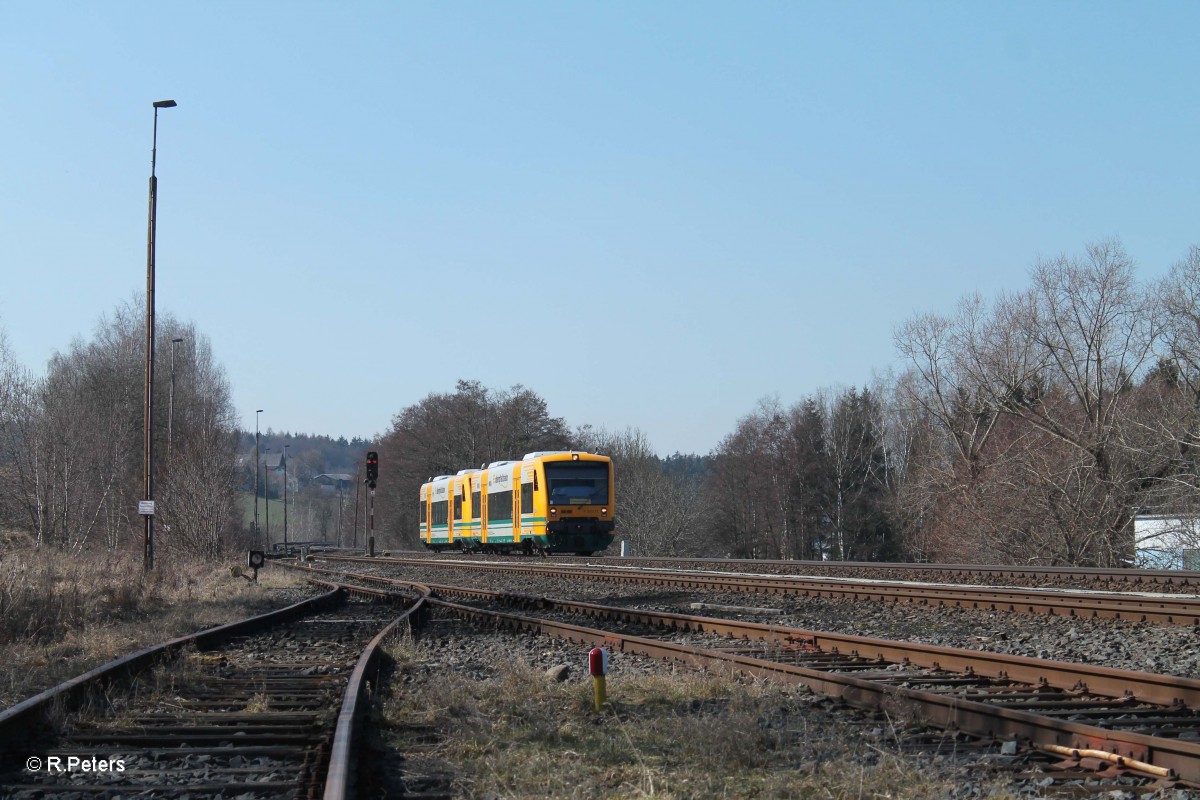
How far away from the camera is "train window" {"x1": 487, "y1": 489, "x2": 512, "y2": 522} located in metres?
38.0

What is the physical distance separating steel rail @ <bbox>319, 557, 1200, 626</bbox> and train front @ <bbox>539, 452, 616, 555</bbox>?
1060cm

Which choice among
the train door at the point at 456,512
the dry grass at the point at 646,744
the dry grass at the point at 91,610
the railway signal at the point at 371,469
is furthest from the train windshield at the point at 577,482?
the dry grass at the point at 646,744

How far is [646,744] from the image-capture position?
20.5 ft

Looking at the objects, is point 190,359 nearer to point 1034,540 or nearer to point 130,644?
point 1034,540

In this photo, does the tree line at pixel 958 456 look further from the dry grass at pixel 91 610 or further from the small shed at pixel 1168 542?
the dry grass at pixel 91 610

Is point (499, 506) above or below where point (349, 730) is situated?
above

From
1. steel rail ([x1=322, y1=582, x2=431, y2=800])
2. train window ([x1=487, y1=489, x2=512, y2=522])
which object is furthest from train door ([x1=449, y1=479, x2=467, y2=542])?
steel rail ([x1=322, y1=582, x2=431, y2=800])

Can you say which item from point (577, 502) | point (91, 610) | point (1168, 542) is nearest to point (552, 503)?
point (577, 502)

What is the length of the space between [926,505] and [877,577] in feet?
67.6

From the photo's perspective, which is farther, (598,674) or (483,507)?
(483,507)

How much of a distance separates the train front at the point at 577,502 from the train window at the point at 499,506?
4.39 m

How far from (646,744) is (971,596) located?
9.52 metres

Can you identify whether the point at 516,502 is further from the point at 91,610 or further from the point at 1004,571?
the point at 91,610

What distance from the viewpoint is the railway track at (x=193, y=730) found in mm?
5117
